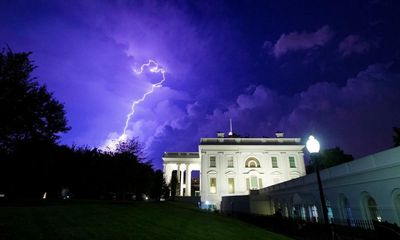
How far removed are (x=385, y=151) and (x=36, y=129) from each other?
102ft

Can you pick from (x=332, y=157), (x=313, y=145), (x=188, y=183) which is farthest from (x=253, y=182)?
(x=313, y=145)

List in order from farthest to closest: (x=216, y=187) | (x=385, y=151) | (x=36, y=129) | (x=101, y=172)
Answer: (x=216, y=187) → (x=101, y=172) → (x=36, y=129) → (x=385, y=151)

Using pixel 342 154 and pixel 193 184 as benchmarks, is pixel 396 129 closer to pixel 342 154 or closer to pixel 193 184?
pixel 342 154

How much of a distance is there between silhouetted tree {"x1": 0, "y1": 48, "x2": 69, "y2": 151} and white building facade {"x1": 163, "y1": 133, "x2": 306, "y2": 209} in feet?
129

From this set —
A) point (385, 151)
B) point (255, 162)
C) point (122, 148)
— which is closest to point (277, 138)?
point (255, 162)

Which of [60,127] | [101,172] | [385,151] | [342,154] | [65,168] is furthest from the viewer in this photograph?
[342,154]

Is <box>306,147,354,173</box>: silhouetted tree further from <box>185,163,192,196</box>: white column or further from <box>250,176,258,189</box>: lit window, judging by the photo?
<box>185,163,192,196</box>: white column

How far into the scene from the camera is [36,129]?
2516 centimetres

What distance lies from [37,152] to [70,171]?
14.8 m

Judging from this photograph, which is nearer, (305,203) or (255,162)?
(305,203)

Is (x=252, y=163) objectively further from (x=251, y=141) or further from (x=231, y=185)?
(x=231, y=185)

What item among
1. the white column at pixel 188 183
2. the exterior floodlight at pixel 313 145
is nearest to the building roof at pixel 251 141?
the white column at pixel 188 183

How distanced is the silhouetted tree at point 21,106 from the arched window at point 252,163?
150 feet

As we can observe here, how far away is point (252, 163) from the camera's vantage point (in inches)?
2411
